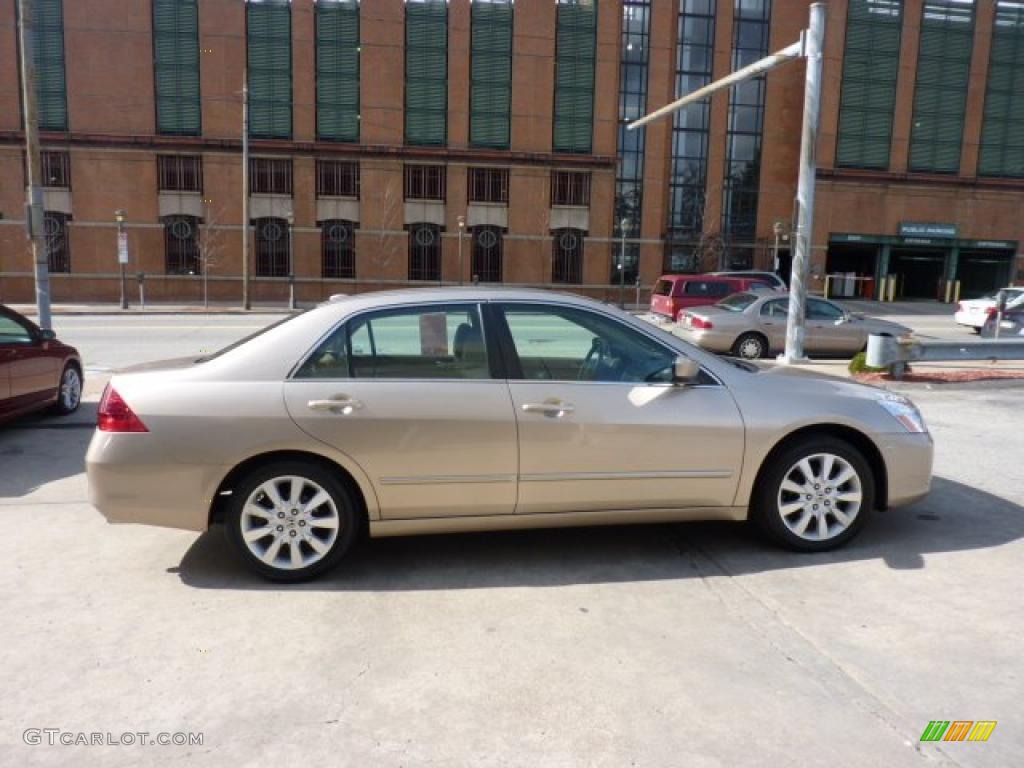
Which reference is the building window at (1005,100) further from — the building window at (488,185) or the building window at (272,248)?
the building window at (272,248)

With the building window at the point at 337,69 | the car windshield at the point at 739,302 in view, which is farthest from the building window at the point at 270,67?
the car windshield at the point at 739,302

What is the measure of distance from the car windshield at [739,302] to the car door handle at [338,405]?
41.5ft

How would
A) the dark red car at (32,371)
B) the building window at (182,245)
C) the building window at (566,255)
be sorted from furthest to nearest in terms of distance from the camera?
the building window at (566,255) → the building window at (182,245) → the dark red car at (32,371)

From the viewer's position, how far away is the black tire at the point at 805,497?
475 cm

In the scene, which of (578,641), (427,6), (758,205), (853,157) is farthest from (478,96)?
(578,641)

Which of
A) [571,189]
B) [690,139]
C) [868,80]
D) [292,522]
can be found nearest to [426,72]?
[571,189]

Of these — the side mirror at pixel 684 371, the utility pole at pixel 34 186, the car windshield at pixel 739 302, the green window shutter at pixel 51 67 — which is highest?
the green window shutter at pixel 51 67

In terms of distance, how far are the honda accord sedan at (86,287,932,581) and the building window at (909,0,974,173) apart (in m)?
45.0

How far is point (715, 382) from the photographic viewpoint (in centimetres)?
470

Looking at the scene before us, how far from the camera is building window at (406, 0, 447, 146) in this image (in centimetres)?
3772

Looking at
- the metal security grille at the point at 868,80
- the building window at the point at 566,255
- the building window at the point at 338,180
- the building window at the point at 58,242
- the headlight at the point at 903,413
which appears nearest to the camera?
the headlight at the point at 903,413

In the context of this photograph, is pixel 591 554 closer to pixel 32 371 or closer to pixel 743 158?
pixel 32 371

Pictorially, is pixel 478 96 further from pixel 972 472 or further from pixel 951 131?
pixel 972 472

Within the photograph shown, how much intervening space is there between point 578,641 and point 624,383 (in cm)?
155
